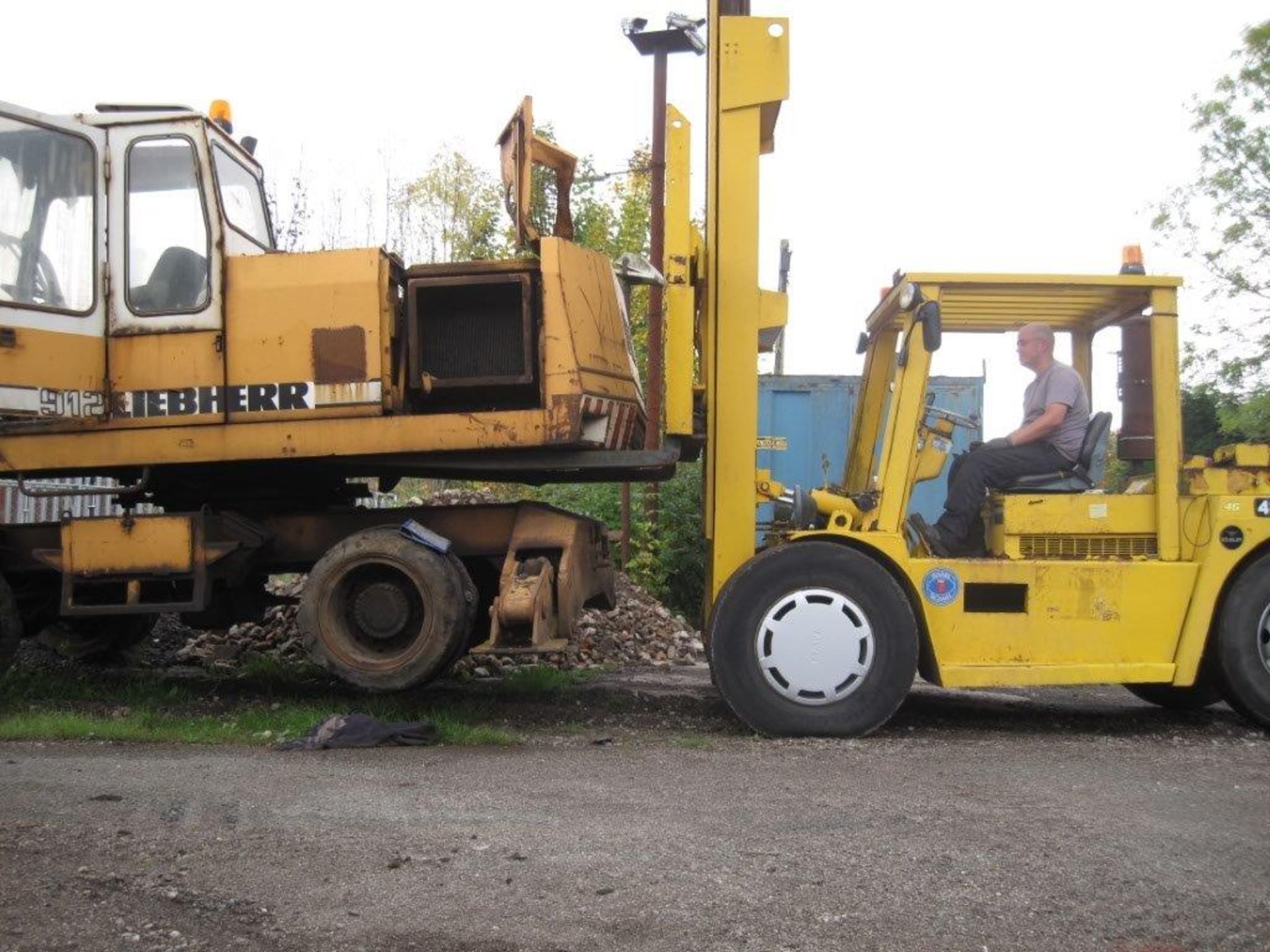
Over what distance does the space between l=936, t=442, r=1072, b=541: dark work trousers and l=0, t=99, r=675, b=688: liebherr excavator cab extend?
160 cm

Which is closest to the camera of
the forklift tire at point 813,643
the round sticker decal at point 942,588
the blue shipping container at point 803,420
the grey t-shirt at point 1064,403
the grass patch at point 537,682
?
the forklift tire at point 813,643

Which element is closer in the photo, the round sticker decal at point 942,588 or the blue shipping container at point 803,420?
the round sticker decal at point 942,588

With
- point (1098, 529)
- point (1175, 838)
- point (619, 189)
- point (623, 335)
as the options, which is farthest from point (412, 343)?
point (619, 189)

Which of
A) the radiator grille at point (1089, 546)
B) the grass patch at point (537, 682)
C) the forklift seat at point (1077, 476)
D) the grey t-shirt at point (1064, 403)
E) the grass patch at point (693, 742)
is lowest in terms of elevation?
the grass patch at point (537, 682)

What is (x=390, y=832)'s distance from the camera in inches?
174

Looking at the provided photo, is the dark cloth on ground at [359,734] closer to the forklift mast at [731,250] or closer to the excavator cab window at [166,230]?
the forklift mast at [731,250]

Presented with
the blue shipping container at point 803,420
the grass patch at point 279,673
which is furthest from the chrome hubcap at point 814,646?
the blue shipping container at point 803,420

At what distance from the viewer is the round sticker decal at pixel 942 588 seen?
651 cm

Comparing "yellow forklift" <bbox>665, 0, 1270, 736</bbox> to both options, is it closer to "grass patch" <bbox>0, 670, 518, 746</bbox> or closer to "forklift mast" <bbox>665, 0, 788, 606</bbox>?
"forklift mast" <bbox>665, 0, 788, 606</bbox>

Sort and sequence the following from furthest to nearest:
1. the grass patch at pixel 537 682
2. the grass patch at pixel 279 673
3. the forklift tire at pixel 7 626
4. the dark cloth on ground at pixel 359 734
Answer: the grass patch at pixel 279 673 → the grass patch at pixel 537 682 → the forklift tire at pixel 7 626 → the dark cloth on ground at pixel 359 734

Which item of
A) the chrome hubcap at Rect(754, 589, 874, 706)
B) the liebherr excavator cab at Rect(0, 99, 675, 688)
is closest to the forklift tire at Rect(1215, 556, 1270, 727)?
the chrome hubcap at Rect(754, 589, 874, 706)

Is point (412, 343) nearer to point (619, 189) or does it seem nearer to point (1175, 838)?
point (1175, 838)

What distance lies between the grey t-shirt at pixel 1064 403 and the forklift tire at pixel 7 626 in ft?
19.7

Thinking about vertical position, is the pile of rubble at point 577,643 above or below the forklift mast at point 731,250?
below
